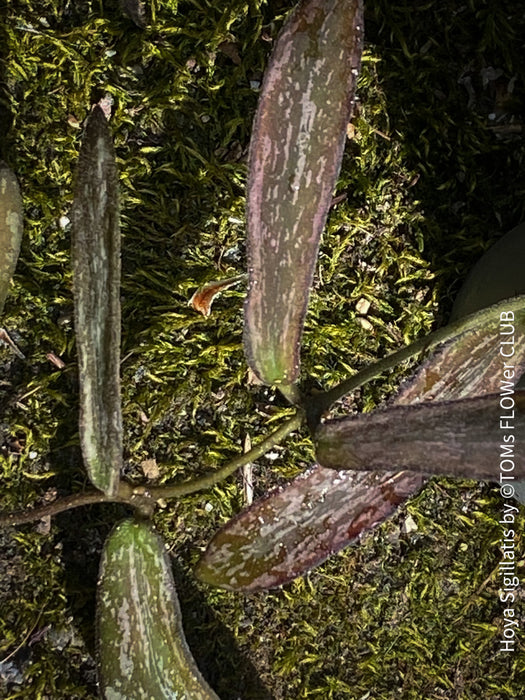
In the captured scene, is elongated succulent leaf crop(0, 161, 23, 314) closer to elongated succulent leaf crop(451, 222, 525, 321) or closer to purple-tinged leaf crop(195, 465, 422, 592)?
purple-tinged leaf crop(195, 465, 422, 592)

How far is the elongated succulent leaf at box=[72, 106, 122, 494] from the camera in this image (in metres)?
0.74

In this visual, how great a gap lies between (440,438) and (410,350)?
0.42 ft

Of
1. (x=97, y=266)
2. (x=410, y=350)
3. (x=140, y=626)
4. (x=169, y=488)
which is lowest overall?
(x=140, y=626)

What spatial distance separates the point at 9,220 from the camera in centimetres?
87

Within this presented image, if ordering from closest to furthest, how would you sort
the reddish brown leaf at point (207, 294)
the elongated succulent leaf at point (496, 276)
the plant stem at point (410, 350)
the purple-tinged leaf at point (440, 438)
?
1. the purple-tinged leaf at point (440, 438)
2. the plant stem at point (410, 350)
3. the elongated succulent leaf at point (496, 276)
4. the reddish brown leaf at point (207, 294)

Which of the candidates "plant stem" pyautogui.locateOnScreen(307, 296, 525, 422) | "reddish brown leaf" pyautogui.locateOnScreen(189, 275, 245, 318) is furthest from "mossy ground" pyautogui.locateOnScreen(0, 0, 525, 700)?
"plant stem" pyautogui.locateOnScreen(307, 296, 525, 422)

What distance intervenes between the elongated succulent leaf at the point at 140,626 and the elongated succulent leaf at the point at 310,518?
48mm

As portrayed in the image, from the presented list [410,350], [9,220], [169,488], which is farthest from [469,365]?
[9,220]

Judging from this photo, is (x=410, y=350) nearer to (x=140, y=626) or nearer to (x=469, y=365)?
(x=469, y=365)

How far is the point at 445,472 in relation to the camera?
0.67 meters

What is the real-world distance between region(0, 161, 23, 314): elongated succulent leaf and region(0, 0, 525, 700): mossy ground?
180 mm

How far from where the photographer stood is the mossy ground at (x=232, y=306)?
1.06 metres

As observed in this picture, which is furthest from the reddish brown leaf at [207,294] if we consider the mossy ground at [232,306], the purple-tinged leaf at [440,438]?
the purple-tinged leaf at [440,438]

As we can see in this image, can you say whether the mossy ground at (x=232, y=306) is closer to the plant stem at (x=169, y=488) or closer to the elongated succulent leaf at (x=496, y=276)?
the elongated succulent leaf at (x=496, y=276)
